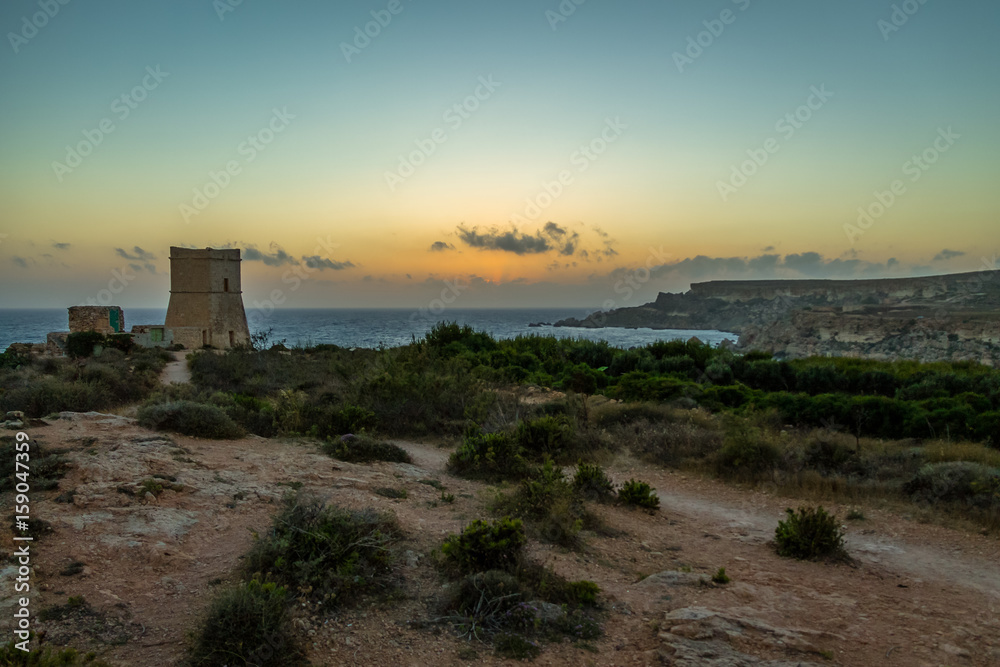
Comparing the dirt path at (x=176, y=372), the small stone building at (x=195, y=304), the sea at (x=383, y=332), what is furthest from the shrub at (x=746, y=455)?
the small stone building at (x=195, y=304)

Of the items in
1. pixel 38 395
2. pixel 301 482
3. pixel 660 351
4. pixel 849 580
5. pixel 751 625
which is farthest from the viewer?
pixel 660 351

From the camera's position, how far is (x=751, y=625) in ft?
12.3

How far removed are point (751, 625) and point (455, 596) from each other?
2050 mm

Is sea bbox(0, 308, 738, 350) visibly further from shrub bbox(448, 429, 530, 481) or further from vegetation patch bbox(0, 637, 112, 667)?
vegetation patch bbox(0, 637, 112, 667)

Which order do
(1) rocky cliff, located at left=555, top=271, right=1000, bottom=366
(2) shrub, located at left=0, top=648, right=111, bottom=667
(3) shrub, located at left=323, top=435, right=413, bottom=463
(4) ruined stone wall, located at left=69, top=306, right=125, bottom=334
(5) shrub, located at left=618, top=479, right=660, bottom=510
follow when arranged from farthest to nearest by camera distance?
1. (1) rocky cliff, located at left=555, top=271, right=1000, bottom=366
2. (4) ruined stone wall, located at left=69, top=306, right=125, bottom=334
3. (3) shrub, located at left=323, top=435, right=413, bottom=463
4. (5) shrub, located at left=618, top=479, right=660, bottom=510
5. (2) shrub, located at left=0, top=648, right=111, bottom=667

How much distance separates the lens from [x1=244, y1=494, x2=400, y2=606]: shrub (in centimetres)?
381

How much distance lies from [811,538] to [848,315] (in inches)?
1271

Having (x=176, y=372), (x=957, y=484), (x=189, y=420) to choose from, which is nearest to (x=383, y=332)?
(x=176, y=372)

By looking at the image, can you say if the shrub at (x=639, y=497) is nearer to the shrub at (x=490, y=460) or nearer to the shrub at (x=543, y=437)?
the shrub at (x=490, y=460)

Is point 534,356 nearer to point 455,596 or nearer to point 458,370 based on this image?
point 458,370

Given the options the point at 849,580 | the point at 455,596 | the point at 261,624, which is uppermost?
the point at 261,624

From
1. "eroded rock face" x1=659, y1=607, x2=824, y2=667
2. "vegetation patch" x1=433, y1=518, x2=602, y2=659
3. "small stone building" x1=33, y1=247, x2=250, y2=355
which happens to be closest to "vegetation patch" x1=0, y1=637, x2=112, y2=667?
"vegetation patch" x1=433, y1=518, x2=602, y2=659

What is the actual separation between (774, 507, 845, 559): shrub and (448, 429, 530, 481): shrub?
132 inches

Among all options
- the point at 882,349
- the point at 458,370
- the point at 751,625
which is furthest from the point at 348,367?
the point at 882,349
